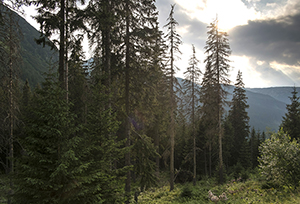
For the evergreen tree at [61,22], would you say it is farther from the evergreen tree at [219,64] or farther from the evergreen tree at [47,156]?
the evergreen tree at [219,64]

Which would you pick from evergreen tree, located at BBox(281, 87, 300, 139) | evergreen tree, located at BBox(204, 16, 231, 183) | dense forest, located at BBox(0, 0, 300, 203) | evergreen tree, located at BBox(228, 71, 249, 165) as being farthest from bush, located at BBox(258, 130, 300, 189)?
evergreen tree, located at BBox(228, 71, 249, 165)

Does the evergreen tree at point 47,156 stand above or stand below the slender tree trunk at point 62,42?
below

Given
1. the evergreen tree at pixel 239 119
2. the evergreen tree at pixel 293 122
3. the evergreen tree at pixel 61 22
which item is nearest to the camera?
the evergreen tree at pixel 61 22

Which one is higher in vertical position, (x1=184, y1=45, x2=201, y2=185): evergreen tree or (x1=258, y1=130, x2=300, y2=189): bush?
(x1=184, y1=45, x2=201, y2=185): evergreen tree

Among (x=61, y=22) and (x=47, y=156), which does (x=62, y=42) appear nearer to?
(x=61, y=22)

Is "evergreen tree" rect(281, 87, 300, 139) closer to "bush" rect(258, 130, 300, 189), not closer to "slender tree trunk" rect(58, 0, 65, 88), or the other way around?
"bush" rect(258, 130, 300, 189)

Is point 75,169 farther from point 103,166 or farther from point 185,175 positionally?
point 185,175

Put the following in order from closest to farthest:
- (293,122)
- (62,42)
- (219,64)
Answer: (62,42)
(219,64)
(293,122)

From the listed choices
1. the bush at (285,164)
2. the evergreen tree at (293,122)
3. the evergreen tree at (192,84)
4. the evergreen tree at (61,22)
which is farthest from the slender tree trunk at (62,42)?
the evergreen tree at (293,122)

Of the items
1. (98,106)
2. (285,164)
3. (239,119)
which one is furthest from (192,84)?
(239,119)

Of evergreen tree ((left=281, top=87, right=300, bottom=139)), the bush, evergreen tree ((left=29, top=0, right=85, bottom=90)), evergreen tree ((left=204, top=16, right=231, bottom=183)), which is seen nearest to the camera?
evergreen tree ((left=29, top=0, right=85, bottom=90))

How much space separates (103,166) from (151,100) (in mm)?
5229

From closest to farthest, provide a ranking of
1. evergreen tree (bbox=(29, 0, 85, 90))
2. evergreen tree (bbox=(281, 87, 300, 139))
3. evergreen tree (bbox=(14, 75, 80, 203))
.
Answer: evergreen tree (bbox=(14, 75, 80, 203)) → evergreen tree (bbox=(29, 0, 85, 90)) → evergreen tree (bbox=(281, 87, 300, 139))

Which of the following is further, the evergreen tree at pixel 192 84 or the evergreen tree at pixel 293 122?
the evergreen tree at pixel 293 122
